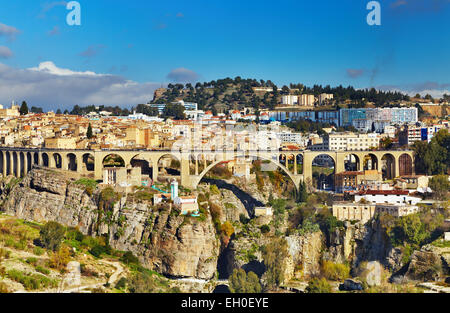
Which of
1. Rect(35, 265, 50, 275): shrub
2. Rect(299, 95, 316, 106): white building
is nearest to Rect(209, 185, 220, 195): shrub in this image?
Rect(35, 265, 50, 275): shrub

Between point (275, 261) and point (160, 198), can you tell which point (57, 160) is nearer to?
point (160, 198)

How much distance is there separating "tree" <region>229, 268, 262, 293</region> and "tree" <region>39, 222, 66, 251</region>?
5289mm

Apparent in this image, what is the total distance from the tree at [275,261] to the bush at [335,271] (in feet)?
4.25

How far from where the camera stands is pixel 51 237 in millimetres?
20156

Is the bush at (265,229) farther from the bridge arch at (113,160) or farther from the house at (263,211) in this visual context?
the bridge arch at (113,160)

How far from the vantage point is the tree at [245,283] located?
18.7m

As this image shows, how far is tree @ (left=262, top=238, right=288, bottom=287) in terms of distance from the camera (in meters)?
19.9

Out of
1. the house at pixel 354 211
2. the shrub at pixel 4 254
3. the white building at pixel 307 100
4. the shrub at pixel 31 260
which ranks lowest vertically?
the shrub at pixel 31 260

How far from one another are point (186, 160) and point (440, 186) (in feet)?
32.3

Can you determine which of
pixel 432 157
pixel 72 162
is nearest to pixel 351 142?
pixel 432 157

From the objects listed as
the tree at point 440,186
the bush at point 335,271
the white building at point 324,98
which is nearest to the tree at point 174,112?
the white building at point 324,98

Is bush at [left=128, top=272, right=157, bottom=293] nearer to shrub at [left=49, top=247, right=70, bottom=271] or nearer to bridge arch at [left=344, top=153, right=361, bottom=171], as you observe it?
shrub at [left=49, top=247, right=70, bottom=271]
